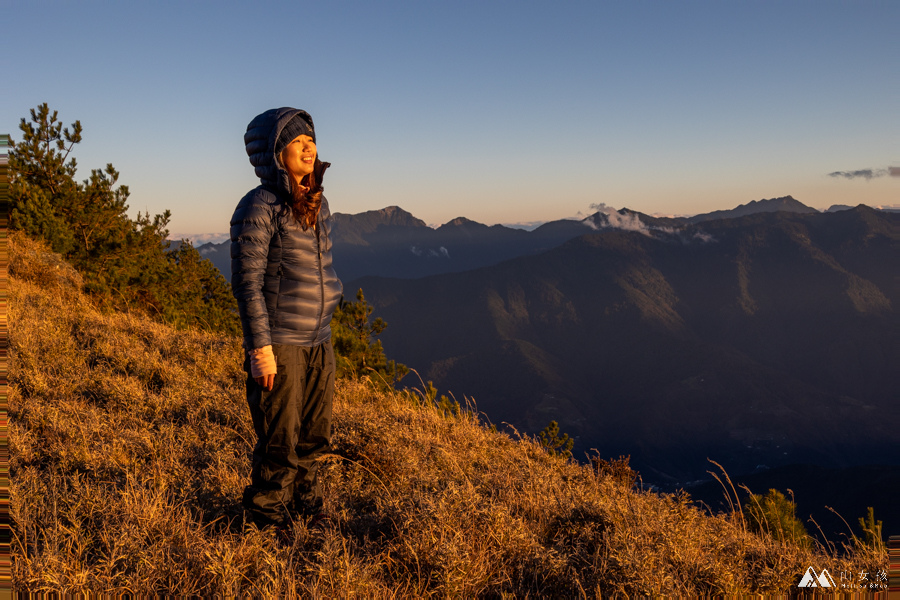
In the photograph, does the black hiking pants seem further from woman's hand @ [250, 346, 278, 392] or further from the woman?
woman's hand @ [250, 346, 278, 392]

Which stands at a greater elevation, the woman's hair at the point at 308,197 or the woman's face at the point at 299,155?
the woman's face at the point at 299,155

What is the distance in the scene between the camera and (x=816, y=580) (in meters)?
2.53

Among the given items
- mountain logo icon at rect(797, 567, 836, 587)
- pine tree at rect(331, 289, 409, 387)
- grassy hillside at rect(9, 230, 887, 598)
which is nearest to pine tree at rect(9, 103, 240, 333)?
pine tree at rect(331, 289, 409, 387)

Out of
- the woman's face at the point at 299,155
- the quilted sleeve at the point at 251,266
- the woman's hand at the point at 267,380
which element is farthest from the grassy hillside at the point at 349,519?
the woman's face at the point at 299,155

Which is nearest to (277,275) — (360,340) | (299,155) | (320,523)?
(299,155)

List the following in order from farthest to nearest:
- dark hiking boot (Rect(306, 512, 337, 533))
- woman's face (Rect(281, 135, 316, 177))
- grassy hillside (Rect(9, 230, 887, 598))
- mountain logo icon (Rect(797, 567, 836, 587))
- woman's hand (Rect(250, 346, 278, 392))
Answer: woman's face (Rect(281, 135, 316, 177)) → dark hiking boot (Rect(306, 512, 337, 533)) → woman's hand (Rect(250, 346, 278, 392)) → mountain logo icon (Rect(797, 567, 836, 587)) → grassy hillside (Rect(9, 230, 887, 598))

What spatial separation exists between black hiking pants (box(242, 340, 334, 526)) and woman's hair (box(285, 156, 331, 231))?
738mm

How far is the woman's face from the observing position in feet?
9.58

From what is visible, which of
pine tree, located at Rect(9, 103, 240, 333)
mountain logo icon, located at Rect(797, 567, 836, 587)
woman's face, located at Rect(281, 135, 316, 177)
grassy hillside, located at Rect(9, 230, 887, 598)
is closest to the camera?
grassy hillside, located at Rect(9, 230, 887, 598)

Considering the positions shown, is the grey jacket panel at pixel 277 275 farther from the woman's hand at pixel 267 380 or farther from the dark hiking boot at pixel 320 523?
the dark hiking boot at pixel 320 523

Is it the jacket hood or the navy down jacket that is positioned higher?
the jacket hood

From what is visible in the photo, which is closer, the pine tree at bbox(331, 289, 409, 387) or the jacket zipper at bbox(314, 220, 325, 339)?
the jacket zipper at bbox(314, 220, 325, 339)

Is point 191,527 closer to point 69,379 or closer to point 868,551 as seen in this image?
point 69,379

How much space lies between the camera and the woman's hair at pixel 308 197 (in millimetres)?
2861
